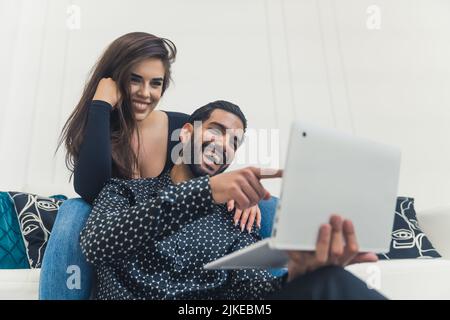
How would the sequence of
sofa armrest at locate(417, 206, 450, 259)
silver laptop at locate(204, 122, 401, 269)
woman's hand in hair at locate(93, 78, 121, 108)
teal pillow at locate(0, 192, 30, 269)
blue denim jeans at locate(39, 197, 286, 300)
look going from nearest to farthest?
silver laptop at locate(204, 122, 401, 269) → blue denim jeans at locate(39, 197, 286, 300) → woman's hand in hair at locate(93, 78, 121, 108) → teal pillow at locate(0, 192, 30, 269) → sofa armrest at locate(417, 206, 450, 259)

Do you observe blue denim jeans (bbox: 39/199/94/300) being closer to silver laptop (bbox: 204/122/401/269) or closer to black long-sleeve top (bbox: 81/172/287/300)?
black long-sleeve top (bbox: 81/172/287/300)

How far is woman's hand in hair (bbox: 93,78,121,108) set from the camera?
1448mm

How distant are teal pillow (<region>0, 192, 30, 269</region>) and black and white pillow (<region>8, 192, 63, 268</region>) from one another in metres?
0.03

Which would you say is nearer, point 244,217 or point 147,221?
point 147,221

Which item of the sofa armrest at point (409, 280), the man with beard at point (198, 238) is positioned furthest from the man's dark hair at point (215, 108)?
the sofa armrest at point (409, 280)

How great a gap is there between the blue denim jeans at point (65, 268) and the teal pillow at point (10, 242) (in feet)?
2.15

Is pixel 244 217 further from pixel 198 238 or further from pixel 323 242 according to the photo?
pixel 323 242

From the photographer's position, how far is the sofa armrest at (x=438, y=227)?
1.98 meters

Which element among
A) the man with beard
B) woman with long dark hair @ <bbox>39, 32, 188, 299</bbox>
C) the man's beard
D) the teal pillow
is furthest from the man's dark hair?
the teal pillow

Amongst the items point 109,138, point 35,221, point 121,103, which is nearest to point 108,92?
point 121,103

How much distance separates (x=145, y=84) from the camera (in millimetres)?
1674

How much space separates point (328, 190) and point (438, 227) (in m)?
1.51

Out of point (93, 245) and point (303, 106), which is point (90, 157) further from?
point (303, 106)
